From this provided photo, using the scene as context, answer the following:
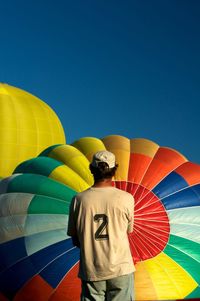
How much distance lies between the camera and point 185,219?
356 inches

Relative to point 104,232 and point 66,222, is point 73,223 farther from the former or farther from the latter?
point 66,222

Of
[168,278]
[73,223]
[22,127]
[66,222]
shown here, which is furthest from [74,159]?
[22,127]

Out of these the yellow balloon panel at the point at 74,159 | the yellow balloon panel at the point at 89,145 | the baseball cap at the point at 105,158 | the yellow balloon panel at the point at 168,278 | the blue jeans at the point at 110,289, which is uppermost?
the yellow balloon panel at the point at 89,145

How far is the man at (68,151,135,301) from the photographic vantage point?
2.98 meters

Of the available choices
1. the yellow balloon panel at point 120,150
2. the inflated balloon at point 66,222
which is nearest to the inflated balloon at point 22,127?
the yellow balloon panel at point 120,150

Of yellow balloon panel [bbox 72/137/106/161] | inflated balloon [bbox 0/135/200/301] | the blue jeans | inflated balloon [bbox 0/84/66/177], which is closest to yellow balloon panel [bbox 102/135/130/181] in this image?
inflated balloon [bbox 0/135/200/301]

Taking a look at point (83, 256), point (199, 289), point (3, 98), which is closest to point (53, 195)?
point (199, 289)

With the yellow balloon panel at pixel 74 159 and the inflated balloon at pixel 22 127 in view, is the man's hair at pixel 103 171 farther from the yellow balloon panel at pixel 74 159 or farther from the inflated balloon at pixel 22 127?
the inflated balloon at pixel 22 127

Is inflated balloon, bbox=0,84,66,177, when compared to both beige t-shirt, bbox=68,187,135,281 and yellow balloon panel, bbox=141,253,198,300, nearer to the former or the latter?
yellow balloon panel, bbox=141,253,198,300

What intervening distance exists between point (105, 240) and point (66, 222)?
17.6 ft

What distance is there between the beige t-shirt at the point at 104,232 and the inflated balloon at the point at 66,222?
15.3 ft

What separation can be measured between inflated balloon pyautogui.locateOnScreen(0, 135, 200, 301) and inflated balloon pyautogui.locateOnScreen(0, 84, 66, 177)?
11.0 metres

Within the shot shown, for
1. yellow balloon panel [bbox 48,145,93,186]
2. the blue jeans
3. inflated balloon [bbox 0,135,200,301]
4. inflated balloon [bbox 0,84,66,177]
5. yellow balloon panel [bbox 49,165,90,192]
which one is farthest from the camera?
inflated balloon [bbox 0,84,66,177]

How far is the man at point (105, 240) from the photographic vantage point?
298cm
